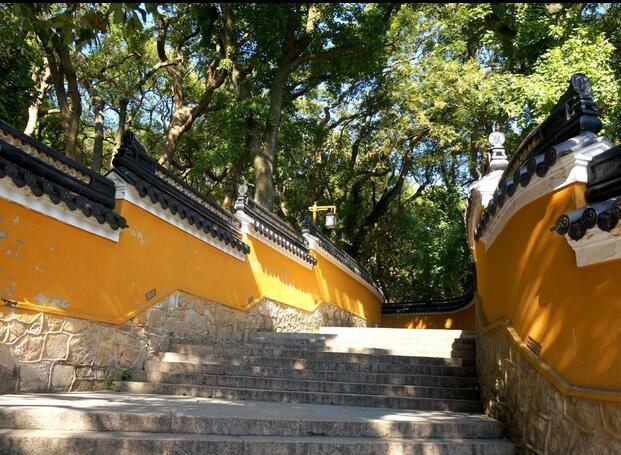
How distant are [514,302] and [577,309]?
1.07m

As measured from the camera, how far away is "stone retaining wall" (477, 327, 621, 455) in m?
2.76

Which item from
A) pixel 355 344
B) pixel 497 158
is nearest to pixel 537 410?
pixel 497 158

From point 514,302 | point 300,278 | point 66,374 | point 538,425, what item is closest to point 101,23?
point 66,374

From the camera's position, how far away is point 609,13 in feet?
34.9

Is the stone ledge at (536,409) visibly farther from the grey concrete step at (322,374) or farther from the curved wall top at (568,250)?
the grey concrete step at (322,374)

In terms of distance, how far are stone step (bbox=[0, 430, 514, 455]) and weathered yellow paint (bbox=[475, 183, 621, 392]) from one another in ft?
3.38

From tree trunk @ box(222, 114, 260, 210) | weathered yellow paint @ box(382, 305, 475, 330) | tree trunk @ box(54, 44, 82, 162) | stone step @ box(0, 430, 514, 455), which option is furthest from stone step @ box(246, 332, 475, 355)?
weathered yellow paint @ box(382, 305, 475, 330)

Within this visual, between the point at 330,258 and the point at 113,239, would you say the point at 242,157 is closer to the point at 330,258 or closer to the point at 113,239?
the point at 330,258

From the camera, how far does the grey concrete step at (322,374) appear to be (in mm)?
5531

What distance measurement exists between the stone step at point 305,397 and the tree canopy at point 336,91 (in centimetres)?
581

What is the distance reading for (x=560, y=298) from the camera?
3.23 metres

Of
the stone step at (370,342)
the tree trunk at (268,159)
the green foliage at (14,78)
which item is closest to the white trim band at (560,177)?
the stone step at (370,342)

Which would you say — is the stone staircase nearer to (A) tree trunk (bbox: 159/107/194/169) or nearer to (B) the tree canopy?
(B) the tree canopy

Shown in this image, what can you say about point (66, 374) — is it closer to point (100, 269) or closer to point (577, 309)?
point (100, 269)
